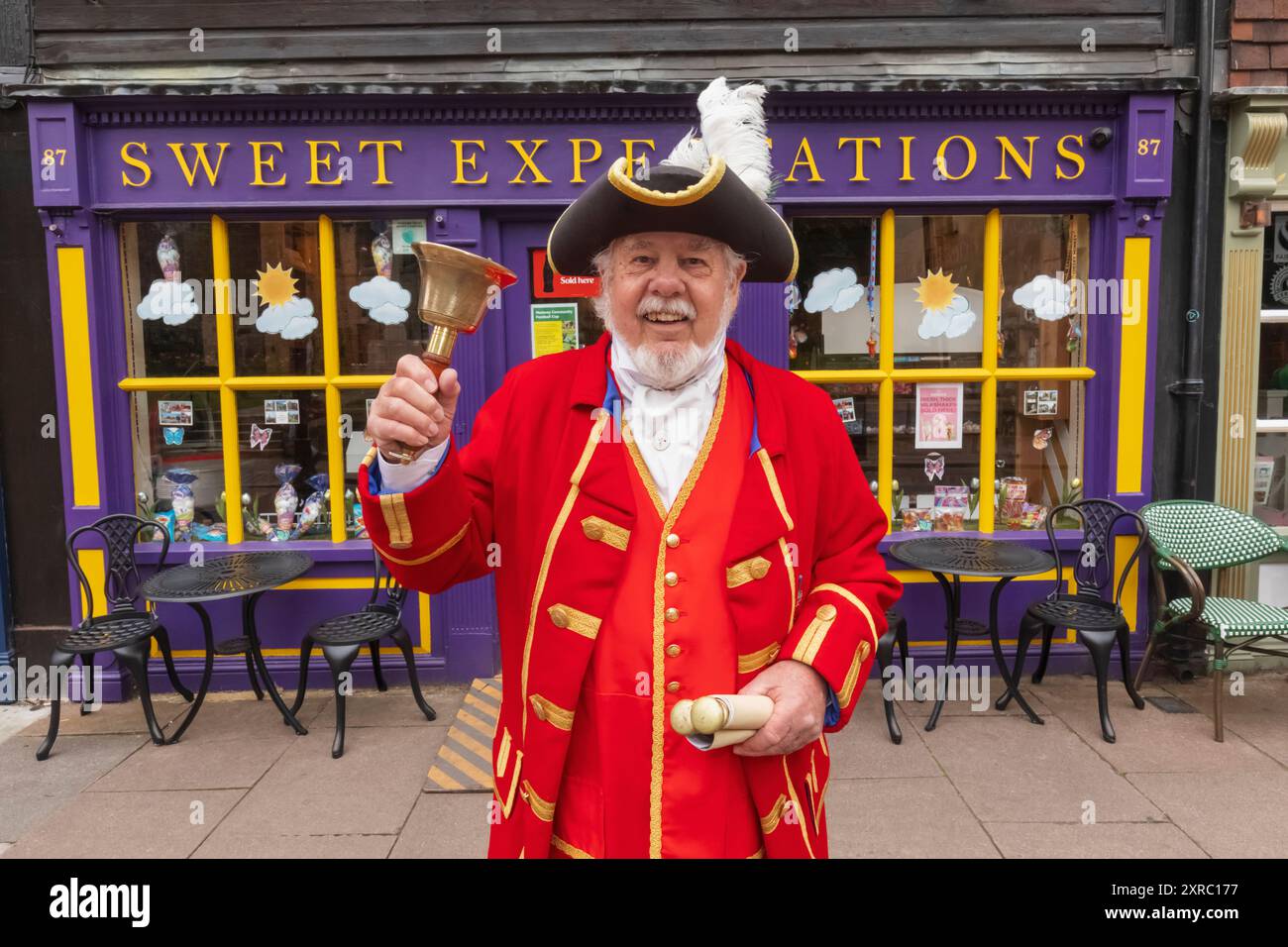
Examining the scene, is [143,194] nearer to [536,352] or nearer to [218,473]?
[218,473]

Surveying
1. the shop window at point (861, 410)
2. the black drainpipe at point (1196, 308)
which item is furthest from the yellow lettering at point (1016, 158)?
the shop window at point (861, 410)

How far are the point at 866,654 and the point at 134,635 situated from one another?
4.15 meters

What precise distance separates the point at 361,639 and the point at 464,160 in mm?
2848

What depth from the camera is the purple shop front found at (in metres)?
5.01

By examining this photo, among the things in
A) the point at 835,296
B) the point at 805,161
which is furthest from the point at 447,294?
the point at 835,296

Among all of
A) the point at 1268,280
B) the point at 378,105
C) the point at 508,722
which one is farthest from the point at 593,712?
the point at 1268,280

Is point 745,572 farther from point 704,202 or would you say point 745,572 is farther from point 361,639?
point 361,639

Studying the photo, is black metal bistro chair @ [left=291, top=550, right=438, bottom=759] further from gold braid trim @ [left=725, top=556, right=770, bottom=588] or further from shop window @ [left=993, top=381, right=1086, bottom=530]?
shop window @ [left=993, top=381, right=1086, bottom=530]

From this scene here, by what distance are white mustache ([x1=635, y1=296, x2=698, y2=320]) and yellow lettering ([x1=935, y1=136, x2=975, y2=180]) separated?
391cm

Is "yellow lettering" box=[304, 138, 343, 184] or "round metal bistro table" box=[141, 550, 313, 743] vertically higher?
"yellow lettering" box=[304, 138, 343, 184]

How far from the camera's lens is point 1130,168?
5012 millimetres

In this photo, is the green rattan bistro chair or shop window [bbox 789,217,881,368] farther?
shop window [bbox 789,217,881,368]

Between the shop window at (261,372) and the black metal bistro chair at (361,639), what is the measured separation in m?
0.59

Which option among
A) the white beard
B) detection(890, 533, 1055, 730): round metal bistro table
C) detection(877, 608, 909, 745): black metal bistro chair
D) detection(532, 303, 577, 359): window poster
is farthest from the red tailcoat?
detection(532, 303, 577, 359): window poster
